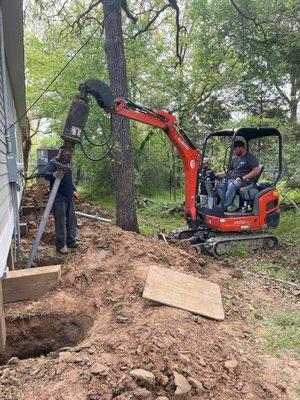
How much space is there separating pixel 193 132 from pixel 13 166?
1230cm

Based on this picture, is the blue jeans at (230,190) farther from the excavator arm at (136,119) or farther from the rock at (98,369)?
the rock at (98,369)

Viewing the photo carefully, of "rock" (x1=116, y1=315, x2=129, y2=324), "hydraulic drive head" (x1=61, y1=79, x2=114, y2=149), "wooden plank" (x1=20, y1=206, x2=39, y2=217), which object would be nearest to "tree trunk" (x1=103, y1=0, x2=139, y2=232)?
"hydraulic drive head" (x1=61, y1=79, x2=114, y2=149)

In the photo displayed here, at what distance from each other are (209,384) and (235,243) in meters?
4.70

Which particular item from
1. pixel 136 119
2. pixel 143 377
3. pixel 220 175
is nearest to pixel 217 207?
pixel 220 175

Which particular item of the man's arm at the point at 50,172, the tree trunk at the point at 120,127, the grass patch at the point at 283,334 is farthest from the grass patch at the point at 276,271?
the man's arm at the point at 50,172

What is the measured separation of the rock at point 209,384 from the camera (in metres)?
3.10

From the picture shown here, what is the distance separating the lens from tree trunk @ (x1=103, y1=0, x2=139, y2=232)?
7570 mm

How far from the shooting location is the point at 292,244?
8219 millimetres

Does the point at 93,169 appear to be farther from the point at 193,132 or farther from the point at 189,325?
the point at 189,325

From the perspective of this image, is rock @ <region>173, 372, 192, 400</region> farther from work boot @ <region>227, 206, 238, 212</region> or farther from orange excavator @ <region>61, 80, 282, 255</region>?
work boot @ <region>227, 206, 238, 212</region>

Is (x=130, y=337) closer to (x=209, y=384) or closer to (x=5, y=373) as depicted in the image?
(x=209, y=384)

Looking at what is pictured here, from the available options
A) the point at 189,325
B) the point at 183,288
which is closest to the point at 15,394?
the point at 189,325

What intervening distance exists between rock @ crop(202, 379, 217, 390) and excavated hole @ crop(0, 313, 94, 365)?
1819 mm

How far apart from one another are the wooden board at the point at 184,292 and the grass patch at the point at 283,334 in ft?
1.76
